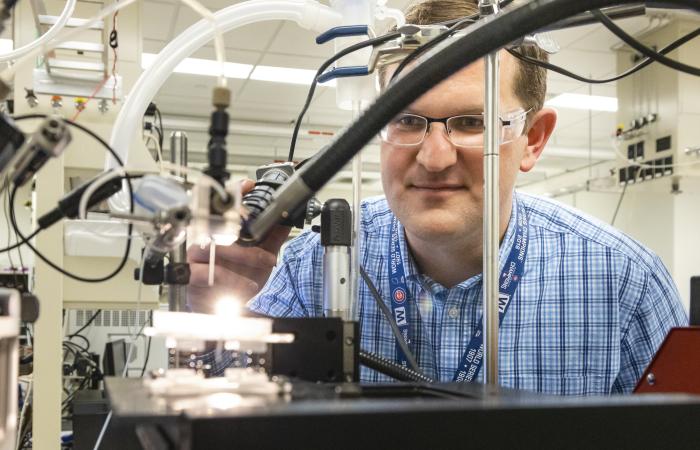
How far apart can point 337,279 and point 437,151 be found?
0.40 m

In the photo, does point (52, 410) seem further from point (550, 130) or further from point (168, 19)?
point (168, 19)

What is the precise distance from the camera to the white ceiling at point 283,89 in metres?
4.15

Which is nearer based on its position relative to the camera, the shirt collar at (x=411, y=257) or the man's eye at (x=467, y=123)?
the man's eye at (x=467, y=123)

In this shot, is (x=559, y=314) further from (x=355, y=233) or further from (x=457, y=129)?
(x=355, y=233)

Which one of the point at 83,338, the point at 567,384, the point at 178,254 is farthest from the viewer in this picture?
the point at 83,338

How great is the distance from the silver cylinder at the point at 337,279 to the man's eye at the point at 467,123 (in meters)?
0.41

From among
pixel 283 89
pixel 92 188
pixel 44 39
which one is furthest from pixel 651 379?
pixel 283 89

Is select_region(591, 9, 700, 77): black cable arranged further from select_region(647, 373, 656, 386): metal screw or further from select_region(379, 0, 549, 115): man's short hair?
select_region(379, 0, 549, 115): man's short hair

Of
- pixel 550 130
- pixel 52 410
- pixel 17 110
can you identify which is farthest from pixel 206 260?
pixel 17 110

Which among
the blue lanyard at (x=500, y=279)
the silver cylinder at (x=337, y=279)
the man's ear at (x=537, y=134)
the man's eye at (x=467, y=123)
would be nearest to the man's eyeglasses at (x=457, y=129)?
the man's eye at (x=467, y=123)

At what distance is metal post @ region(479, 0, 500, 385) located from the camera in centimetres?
61

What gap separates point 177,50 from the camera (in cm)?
69

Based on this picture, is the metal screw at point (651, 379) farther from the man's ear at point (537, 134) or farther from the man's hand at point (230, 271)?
the man's ear at point (537, 134)

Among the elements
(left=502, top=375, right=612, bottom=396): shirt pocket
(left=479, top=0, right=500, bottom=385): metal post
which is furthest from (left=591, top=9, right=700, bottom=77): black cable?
(left=502, top=375, right=612, bottom=396): shirt pocket
